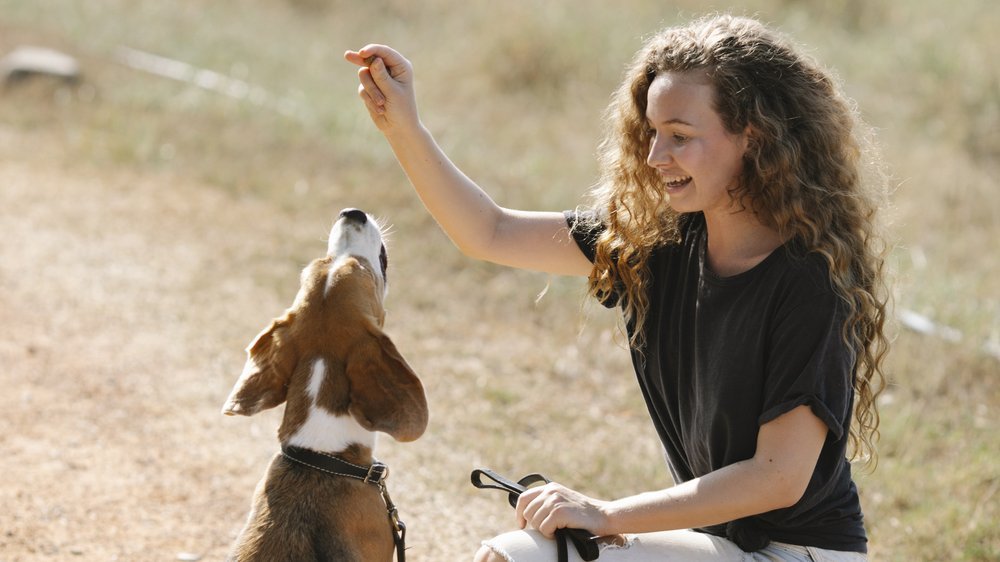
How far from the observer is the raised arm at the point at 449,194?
11.0ft

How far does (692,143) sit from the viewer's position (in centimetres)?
306

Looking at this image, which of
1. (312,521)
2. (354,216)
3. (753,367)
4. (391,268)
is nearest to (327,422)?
(312,521)

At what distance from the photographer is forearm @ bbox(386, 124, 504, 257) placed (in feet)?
11.3

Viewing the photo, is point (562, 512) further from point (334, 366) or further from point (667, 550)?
point (334, 366)

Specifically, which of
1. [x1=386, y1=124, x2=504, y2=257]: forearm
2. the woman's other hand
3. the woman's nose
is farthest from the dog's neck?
the woman's nose

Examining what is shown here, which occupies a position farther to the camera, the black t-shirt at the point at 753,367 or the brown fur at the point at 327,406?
the brown fur at the point at 327,406

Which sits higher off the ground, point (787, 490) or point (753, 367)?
point (753, 367)

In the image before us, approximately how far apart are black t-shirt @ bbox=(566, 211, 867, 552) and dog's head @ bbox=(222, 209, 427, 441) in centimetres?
75

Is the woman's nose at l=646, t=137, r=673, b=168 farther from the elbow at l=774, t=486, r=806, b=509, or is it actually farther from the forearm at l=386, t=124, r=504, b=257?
the elbow at l=774, t=486, r=806, b=509

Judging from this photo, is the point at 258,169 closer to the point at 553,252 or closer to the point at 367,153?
the point at 367,153

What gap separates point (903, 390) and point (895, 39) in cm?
851

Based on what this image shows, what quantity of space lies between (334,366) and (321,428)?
0.18 m

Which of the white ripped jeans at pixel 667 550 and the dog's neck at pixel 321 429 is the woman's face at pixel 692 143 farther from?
the dog's neck at pixel 321 429

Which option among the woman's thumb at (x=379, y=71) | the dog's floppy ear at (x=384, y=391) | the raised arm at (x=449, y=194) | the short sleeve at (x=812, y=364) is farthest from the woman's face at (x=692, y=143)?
the dog's floppy ear at (x=384, y=391)
